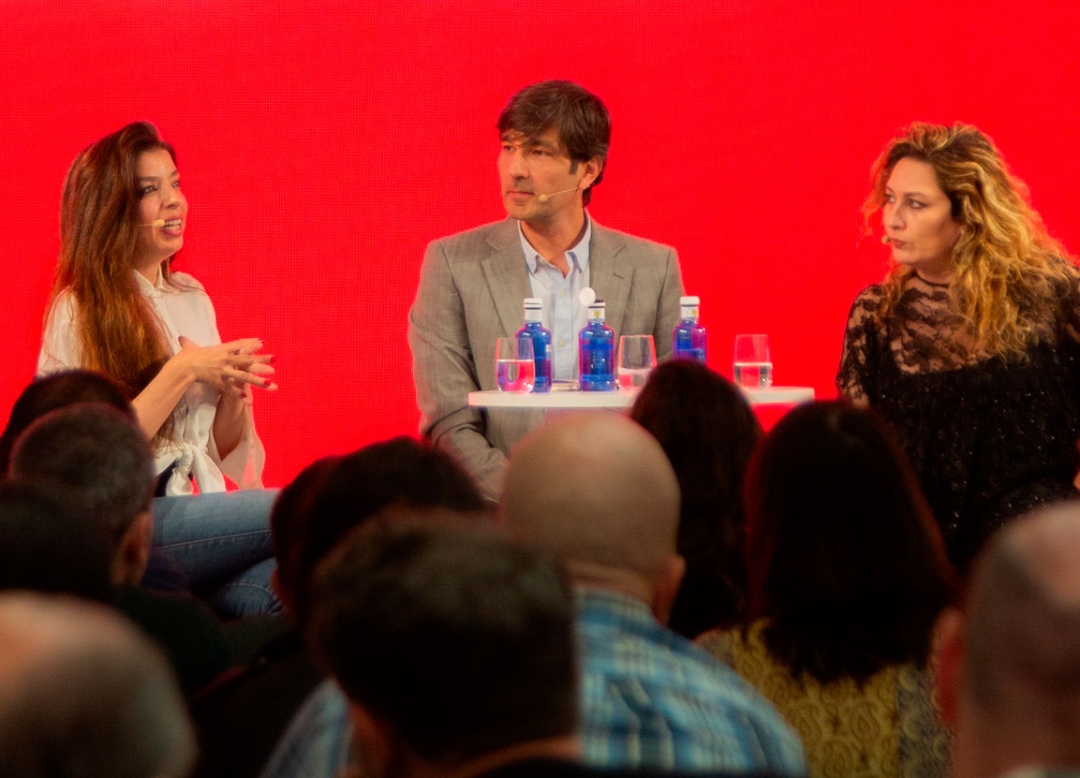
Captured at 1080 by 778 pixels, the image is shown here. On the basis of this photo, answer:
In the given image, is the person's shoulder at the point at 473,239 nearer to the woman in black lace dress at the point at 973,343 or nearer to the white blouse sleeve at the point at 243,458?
the white blouse sleeve at the point at 243,458

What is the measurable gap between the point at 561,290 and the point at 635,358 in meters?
0.55

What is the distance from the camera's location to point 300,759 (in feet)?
4.59

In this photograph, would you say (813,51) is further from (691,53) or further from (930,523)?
(930,523)

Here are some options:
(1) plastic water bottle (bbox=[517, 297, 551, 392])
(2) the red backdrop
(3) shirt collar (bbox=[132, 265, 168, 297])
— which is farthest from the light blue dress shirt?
(2) the red backdrop

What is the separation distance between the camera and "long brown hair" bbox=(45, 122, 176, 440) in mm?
3412

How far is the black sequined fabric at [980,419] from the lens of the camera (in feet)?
11.7

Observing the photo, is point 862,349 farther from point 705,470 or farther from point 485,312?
point 705,470

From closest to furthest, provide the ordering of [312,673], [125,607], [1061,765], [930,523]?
[1061,765], [312,673], [125,607], [930,523]

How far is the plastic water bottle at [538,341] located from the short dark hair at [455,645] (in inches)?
99.4

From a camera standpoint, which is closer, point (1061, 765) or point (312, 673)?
point (1061, 765)

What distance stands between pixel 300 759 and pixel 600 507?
1.49 ft

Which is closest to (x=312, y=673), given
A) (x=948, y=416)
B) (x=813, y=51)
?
(x=948, y=416)

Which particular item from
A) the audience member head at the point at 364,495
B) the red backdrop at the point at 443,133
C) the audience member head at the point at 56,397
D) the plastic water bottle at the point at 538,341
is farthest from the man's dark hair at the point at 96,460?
the red backdrop at the point at 443,133

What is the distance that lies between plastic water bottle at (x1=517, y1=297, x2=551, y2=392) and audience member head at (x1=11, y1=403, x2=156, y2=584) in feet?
4.98
